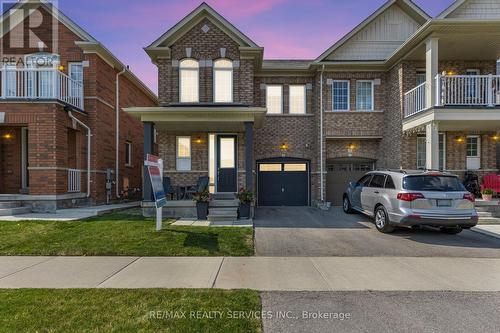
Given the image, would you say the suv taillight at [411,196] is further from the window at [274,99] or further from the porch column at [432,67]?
the window at [274,99]

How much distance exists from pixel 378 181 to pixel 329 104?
241 inches

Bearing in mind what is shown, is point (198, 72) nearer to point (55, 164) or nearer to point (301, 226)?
point (55, 164)

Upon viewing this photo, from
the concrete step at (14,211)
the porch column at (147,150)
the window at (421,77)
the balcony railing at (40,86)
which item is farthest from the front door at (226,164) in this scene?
the window at (421,77)

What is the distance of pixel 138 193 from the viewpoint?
17719 mm

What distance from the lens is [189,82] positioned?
13.3 metres

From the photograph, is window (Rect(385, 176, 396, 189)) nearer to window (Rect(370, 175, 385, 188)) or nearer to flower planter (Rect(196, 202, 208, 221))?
window (Rect(370, 175, 385, 188))

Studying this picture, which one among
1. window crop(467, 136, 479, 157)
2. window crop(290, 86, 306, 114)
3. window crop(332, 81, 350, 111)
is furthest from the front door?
window crop(467, 136, 479, 157)

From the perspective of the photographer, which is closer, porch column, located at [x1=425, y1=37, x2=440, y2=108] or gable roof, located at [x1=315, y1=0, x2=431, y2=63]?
porch column, located at [x1=425, y1=37, x2=440, y2=108]

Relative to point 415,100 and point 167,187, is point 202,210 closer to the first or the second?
point 167,187

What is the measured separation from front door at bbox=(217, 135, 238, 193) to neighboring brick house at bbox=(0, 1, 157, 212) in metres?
5.75

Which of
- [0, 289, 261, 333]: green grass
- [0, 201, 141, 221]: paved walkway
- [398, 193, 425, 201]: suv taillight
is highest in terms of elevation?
[398, 193, 425, 201]: suv taillight

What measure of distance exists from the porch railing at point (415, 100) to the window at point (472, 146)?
12.8 feet

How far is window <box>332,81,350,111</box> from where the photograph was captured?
47.3 feet

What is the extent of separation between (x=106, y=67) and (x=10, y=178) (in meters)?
6.73
